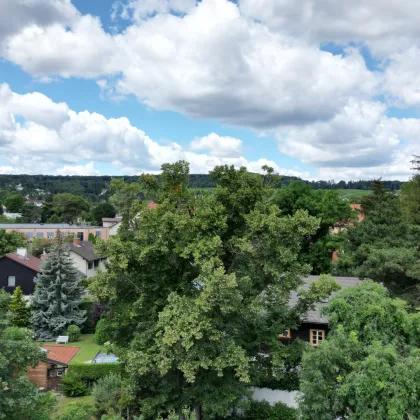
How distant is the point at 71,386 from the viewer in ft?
75.6

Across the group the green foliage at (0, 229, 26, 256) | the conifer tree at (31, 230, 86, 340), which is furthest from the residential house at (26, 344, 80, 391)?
the green foliage at (0, 229, 26, 256)

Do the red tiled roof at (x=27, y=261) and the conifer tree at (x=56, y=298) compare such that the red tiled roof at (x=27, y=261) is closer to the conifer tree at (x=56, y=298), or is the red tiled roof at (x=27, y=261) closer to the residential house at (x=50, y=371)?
the conifer tree at (x=56, y=298)

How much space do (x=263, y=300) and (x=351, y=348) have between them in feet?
12.7

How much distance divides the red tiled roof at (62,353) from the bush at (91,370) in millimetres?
855

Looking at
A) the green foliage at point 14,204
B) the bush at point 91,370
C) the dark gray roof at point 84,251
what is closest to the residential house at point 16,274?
the dark gray roof at point 84,251

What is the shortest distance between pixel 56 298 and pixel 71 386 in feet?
36.5

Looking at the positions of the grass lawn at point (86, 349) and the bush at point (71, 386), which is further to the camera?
the grass lawn at point (86, 349)

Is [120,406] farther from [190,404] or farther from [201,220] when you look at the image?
[201,220]

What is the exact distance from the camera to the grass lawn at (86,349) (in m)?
26.5

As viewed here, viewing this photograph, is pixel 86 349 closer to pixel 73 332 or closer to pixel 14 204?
pixel 73 332

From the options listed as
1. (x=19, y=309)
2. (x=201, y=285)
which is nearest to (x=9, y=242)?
(x=19, y=309)

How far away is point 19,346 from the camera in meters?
11.0

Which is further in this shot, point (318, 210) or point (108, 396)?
point (318, 210)

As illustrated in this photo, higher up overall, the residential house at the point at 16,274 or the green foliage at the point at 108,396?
the residential house at the point at 16,274
